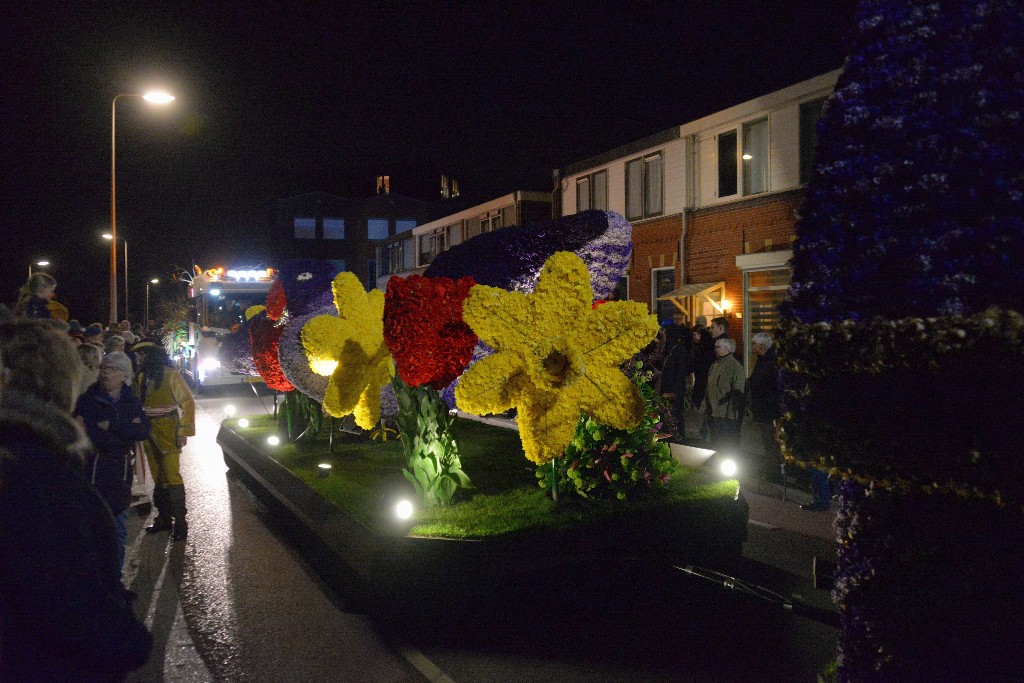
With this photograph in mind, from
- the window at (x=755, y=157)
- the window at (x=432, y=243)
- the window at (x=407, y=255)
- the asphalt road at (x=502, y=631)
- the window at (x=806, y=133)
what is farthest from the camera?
the window at (x=407, y=255)

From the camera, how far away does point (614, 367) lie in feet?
13.0

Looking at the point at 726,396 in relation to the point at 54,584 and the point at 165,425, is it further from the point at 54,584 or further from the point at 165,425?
the point at 54,584

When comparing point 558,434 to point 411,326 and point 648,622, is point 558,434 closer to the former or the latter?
point 411,326

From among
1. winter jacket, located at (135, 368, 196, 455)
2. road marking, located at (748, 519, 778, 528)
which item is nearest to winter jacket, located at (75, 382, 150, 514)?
winter jacket, located at (135, 368, 196, 455)

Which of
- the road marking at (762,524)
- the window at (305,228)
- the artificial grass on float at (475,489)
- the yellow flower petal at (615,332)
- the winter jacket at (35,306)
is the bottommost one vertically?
the road marking at (762,524)

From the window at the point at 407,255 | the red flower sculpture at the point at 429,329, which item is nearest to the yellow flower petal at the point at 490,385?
the red flower sculpture at the point at 429,329

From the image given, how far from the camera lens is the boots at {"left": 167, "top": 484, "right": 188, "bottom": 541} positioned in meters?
6.91

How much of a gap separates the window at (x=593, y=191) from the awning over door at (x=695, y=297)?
12.8ft

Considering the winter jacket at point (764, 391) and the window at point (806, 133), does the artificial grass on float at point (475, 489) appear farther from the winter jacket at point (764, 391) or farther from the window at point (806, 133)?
the window at point (806, 133)

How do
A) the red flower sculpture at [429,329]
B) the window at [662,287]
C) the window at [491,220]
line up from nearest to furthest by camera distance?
1. the red flower sculpture at [429,329]
2. the window at [662,287]
3. the window at [491,220]

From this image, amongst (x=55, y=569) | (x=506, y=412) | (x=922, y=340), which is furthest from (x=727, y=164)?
(x=55, y=569)

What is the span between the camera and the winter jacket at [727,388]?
30.6 feet

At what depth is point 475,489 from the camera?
5742mm

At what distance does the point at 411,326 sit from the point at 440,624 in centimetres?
177
